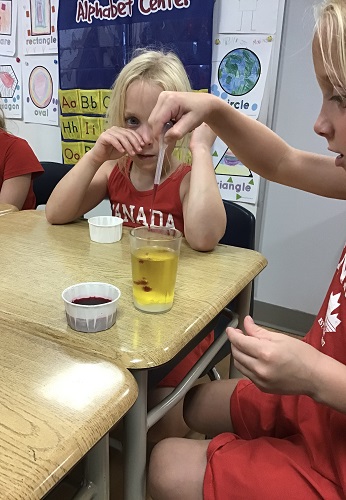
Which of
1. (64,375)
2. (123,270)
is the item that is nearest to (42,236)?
(123,270)

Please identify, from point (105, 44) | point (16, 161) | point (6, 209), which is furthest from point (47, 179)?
point (105, 44)

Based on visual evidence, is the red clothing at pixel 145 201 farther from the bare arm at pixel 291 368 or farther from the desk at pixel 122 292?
the bare arm at pixel 291 368

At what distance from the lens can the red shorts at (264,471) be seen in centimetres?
62

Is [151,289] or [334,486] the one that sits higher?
[151,289]

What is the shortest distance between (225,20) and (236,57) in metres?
0.16

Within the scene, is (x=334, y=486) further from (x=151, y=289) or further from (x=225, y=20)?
(x=225, y=20)

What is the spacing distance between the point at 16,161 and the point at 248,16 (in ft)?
3.54

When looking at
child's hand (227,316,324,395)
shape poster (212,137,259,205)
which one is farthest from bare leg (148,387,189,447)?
shape poster (212,137,259,205)

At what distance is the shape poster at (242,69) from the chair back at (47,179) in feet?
2.45

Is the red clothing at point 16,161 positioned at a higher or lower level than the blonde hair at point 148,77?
lower

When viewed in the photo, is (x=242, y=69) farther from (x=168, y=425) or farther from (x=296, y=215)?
(x=168, y=425)

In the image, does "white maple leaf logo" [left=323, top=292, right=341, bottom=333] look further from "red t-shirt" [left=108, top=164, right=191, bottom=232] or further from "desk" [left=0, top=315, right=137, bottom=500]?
"red t-shirt" [left=108, top=164, right=191, bottom=232]

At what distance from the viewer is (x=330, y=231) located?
1.86 meters

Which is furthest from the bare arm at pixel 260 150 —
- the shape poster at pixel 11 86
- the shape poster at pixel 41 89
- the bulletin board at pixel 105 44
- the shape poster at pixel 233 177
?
the shape poster at pixel 11 86
